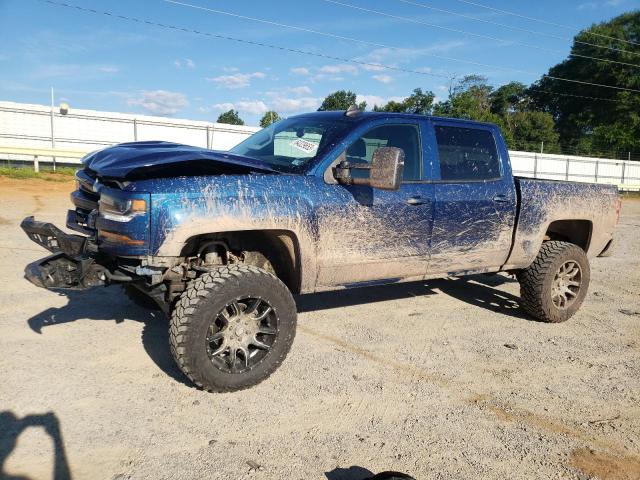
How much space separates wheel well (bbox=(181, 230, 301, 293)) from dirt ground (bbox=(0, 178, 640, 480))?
0.76m

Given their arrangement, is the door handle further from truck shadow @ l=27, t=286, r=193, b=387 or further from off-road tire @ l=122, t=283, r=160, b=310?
off-road tire @ l=122, t=283, r=160, b=310

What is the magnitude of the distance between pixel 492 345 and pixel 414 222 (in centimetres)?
143

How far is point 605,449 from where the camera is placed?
3262 millimetres

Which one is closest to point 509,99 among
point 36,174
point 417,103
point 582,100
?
point 582,100

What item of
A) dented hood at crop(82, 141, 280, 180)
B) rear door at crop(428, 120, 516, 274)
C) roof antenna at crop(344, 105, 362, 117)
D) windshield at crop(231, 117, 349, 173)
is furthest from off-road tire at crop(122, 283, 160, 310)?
rear door at crop(428, 120, 516, 274)

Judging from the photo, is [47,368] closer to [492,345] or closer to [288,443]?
[288,443]

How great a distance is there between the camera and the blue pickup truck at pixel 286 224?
3.52 metres

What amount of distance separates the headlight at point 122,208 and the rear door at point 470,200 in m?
2.52

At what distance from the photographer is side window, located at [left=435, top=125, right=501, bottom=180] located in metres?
4.96

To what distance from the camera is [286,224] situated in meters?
3.88

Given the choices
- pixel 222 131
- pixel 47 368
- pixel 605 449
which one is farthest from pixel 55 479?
pixel 222 131

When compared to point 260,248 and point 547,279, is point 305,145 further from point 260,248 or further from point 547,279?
point 547,279

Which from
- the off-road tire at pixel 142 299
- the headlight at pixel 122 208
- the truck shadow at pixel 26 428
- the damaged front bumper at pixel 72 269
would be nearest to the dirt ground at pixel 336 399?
the truck shadow at pixel 26 428

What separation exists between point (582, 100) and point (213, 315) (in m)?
66.2
